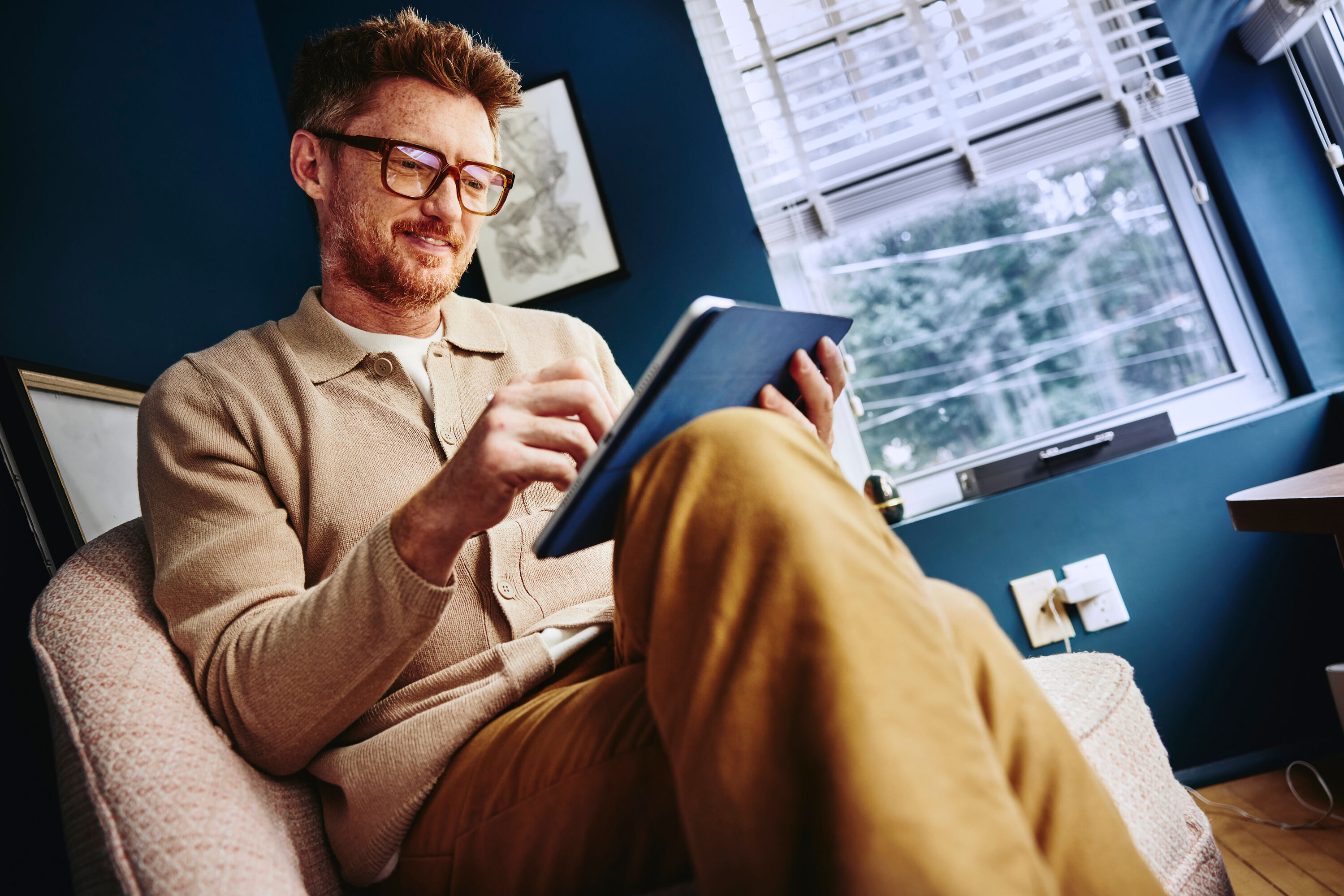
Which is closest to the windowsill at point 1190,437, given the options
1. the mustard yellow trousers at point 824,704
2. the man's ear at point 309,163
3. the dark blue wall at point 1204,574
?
the dark blue wall at point 1204,574

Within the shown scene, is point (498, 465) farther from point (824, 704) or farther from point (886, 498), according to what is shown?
point (886, 498)

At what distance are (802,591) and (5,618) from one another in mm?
1098

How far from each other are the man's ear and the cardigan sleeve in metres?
0.49

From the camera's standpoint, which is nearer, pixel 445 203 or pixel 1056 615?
pixel 445 203

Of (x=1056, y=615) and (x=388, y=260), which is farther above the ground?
(x=388, y=260)

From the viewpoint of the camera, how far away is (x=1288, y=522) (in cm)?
98

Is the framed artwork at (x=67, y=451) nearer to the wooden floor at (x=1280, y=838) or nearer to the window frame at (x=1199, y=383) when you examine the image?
the window frame at (x=1199, y=383)

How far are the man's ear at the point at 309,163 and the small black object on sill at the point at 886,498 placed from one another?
1238mm

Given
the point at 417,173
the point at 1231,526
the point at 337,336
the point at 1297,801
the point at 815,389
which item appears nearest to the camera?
the point at 815,389

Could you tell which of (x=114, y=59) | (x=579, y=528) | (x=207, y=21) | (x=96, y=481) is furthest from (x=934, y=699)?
(x=207, y=21)

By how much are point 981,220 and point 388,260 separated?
58.9 inches

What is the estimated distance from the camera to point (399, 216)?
3.86 ft

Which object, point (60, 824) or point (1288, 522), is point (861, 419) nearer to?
point (1288, 522)

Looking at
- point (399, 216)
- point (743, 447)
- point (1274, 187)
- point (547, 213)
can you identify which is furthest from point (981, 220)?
point (743, 447)
